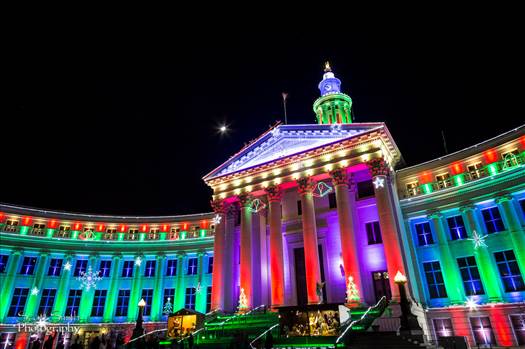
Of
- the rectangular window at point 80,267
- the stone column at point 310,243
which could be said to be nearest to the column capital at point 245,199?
the stone column at point 310,243

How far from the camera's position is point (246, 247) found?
3103cm

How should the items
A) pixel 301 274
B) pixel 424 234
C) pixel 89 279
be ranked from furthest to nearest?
pixel 89 279 < pixel 424 234 < pixel 301 274

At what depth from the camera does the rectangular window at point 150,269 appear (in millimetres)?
42625

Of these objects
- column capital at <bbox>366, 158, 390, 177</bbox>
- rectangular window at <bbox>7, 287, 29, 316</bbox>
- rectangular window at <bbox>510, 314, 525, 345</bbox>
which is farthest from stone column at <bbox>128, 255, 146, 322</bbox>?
rectangular window at <bbox>510, 314, 525, 345</bbox>

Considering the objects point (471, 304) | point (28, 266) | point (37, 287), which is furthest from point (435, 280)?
point (28, 266)

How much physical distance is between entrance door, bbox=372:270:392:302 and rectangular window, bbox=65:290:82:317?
3240 cm

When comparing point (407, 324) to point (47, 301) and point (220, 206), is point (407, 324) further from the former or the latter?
point (47, 301)

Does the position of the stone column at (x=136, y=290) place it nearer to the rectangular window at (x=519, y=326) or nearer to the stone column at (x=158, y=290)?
the stone column at (x=158, y=290)

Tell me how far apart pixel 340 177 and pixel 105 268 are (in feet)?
102

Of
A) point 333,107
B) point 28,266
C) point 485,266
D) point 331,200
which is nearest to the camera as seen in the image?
point 485,266

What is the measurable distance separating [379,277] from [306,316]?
25.3ft

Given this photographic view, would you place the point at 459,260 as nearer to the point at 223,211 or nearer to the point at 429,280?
the point at 429,280

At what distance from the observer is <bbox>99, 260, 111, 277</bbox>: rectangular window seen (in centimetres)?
4184

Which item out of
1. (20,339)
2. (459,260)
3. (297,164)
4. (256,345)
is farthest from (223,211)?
(20,339)
